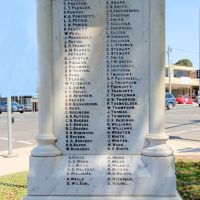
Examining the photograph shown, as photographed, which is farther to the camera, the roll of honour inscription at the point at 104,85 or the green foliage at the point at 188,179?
the green foliage at the point at 188,179

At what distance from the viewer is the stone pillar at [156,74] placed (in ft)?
15.6

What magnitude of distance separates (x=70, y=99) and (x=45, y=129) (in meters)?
0.44

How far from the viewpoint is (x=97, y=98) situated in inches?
191

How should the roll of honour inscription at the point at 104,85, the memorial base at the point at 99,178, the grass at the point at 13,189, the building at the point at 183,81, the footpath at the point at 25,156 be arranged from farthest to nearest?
the building at the point at 183,81 → the footpath at the point at 25,156 → the grass at the point at 13,189 → the roll of honour inscription at the point at 104,85 → the memorial base at the point at 99,178

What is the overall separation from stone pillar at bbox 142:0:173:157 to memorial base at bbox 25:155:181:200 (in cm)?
19

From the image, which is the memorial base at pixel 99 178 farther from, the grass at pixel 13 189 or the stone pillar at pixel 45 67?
the grass at pixel 13 189

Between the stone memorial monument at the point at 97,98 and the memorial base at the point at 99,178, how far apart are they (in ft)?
0.04

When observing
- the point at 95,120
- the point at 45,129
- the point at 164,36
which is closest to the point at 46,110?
the point at 45,129

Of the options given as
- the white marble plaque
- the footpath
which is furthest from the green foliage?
the white marble plaque

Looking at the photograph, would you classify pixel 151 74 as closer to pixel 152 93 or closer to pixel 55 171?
pixel 152 93

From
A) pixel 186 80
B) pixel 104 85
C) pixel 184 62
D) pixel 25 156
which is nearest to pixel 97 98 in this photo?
pixel 104 85

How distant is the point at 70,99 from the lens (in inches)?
192

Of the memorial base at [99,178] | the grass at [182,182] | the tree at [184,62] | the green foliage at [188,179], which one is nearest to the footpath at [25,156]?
the grass at [182,182]

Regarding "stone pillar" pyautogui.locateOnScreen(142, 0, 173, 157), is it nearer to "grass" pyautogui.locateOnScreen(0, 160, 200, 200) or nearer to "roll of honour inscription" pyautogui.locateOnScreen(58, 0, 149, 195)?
"roll of honour inscription" pyautogui.locateOnScreen(58, 0, 149, 195)
